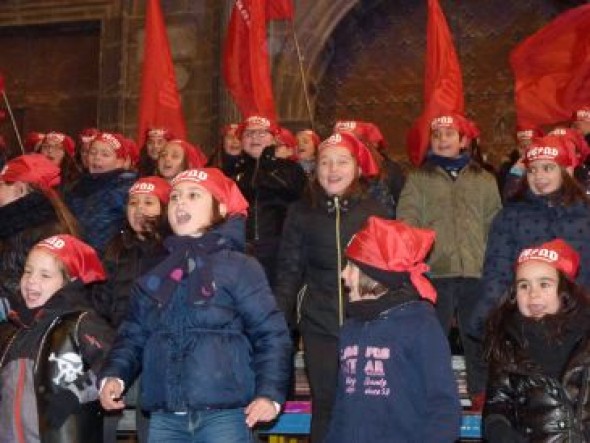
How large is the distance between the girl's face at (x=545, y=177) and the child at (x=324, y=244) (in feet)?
3.27

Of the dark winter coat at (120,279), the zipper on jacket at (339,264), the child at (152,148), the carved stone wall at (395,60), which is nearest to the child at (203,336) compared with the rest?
the zipper on jacket at (339,264)

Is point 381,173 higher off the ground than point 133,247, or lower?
higher

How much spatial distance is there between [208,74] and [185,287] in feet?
27.6

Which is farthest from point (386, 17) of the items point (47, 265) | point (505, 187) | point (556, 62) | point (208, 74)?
point (47, 265)

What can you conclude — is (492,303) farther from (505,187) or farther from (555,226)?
(505,187)

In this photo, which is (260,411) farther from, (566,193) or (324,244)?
(566,193)

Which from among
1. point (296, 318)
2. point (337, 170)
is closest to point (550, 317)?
point (337, 170)

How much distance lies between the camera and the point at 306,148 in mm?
9102

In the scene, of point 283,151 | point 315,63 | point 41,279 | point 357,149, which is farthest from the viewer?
point 315,63

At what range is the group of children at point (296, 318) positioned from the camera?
4.81 m

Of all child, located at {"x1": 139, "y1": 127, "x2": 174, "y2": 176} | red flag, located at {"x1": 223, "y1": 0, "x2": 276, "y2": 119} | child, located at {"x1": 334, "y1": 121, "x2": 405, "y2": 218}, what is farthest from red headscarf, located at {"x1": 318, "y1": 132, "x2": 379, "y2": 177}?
red flag, located at {"x1": 223, "y1": 0, "x2": 276, "y2": 119}

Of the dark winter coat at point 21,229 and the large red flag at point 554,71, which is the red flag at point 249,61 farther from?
the dark winter coat at point 21,229

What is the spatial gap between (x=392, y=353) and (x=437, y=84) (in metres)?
5.74

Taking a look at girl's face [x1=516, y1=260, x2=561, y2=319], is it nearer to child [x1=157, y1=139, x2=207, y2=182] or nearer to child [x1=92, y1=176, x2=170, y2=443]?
child [x1=92, y1=176, x2=170, y2=443]
